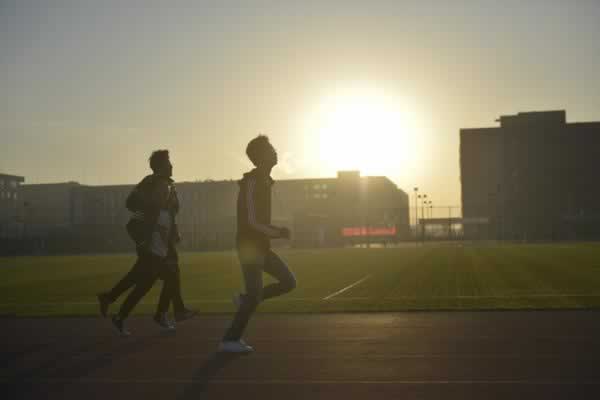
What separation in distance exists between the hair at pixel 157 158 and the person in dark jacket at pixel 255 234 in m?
1.81

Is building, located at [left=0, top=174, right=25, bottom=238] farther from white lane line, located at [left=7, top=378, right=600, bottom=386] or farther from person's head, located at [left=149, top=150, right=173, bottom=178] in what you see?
white lane line, located at [left=7, top=378, right=600, bottom=386]

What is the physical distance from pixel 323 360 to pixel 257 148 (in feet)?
→ 6.52

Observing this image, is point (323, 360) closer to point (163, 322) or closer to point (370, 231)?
point (163, 322)

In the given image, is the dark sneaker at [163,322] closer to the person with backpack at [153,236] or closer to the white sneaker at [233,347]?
the person with backpack at [153,236]

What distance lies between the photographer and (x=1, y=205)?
127875mm

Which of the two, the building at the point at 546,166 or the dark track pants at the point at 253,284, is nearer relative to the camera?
the dark track pants at the point at 253,284

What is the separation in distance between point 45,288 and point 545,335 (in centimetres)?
1319

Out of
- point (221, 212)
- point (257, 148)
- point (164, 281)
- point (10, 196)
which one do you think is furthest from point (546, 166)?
point (257, 148)

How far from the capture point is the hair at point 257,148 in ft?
20.7

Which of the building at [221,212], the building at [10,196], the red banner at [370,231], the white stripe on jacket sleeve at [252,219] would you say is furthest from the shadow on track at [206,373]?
the building at [10,196]

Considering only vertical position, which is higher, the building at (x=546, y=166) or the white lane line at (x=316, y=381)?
the building at (x=546, y=166)

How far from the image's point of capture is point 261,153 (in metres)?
6.33

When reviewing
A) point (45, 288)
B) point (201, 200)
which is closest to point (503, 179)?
point (201, 200)

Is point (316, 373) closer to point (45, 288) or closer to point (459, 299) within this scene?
point (459, 299)
